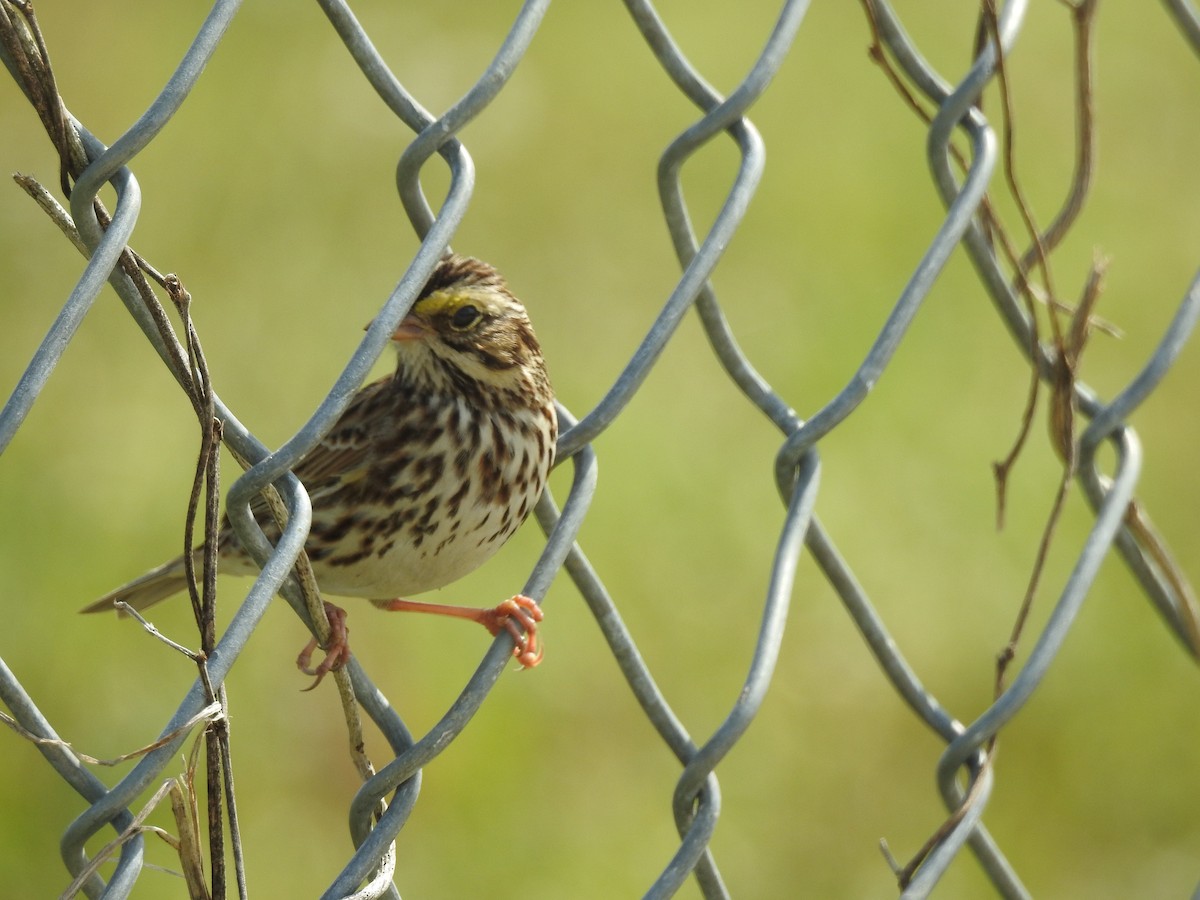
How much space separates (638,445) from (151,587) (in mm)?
3052

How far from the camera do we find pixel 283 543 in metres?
1.69

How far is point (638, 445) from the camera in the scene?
6.33 m

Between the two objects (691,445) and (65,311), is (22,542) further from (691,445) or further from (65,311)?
(65,311)

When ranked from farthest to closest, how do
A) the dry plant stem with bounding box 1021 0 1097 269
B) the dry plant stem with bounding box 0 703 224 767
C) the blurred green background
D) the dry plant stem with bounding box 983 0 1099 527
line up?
the blurred green background, the dry plant stem with bounding box 1021 0 1097 269, the dry plant stem with bounding box 983 0 1099 527, the dry plant stem with bounding box 0 703 224 767

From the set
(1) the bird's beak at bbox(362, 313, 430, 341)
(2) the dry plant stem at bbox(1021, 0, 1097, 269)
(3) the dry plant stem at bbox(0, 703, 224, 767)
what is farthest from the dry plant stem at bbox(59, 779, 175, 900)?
(2) the dry plant stem at bbox(1021, 0, 1097, 269)

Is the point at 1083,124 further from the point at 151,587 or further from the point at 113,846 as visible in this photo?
the point at 113,846

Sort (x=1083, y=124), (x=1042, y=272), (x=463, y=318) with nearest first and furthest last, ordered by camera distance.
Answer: (x=1042, y=272)
(x=1083, y=124)
(x=463, y=318)

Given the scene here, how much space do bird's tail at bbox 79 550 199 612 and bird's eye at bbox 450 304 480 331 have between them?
2.49 feet

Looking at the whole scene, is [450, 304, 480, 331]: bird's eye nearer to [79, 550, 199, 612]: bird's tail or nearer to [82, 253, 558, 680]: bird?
[82, 253, 558, 680]: bird

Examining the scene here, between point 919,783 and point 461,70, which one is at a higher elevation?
point 461,70

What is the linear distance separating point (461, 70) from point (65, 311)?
628 centimetres

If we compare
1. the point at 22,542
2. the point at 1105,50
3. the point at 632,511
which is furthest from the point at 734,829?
the point at 1105,50

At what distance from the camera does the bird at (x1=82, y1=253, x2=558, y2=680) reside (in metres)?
3.24

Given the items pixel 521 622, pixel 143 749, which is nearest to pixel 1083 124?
pixel 521 622
